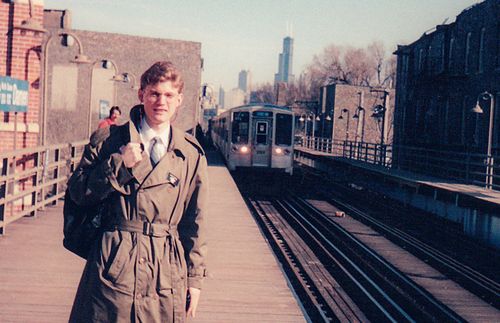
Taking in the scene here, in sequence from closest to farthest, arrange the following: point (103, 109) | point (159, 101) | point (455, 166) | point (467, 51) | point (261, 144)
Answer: point (159, 101)
point (103, 109)
point (455, 166)
point (261, 144)
point (467, 51)

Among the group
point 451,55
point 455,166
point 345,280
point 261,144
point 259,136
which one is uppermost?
point 451,55

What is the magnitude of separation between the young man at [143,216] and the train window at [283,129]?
2412 cm

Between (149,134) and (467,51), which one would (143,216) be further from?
(467,51)

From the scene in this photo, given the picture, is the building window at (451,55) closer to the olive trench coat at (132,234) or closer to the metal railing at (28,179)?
the metal railing at (28,179)

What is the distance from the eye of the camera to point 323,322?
8.87 m

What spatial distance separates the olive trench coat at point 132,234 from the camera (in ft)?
9.87

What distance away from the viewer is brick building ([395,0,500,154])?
2503cm

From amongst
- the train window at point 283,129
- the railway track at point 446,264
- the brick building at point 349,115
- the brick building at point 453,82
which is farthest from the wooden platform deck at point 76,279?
the brick building at point 349,115

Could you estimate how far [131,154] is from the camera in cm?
298

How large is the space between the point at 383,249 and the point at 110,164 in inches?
514

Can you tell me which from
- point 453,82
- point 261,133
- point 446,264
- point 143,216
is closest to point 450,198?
point 446,264

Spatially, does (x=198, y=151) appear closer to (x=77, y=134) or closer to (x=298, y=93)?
(x=77, y=134)

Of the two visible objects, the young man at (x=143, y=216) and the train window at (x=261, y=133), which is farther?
the train window at (x=261, y=133)

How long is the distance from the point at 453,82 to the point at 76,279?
81.3ft
